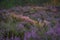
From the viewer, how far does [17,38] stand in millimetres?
5969

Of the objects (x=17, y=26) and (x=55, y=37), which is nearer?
(x=55, y=37)

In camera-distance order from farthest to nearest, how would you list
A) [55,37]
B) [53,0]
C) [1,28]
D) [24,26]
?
[53,0] < [24,26] < [1,28] < [55,37]

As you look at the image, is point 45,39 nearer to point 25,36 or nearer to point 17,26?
point 25,36

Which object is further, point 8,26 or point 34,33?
point 8,26

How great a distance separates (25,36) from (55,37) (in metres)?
0.87

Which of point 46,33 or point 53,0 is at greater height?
point 46,33

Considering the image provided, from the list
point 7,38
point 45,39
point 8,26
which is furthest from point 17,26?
point 45,39

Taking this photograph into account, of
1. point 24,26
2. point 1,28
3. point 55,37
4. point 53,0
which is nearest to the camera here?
point 55,37

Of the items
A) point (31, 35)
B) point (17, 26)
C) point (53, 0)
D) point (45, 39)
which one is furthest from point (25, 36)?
point (53, 0)

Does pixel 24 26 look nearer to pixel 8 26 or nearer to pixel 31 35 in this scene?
pixel 8 26

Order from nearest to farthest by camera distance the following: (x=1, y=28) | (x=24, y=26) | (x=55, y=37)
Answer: (x=55, y=37)
(x=1, y=28)
(x=24, y=26)

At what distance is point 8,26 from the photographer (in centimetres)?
698

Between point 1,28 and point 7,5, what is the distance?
9.02 m

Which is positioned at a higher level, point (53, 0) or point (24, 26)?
point (24, 26)
